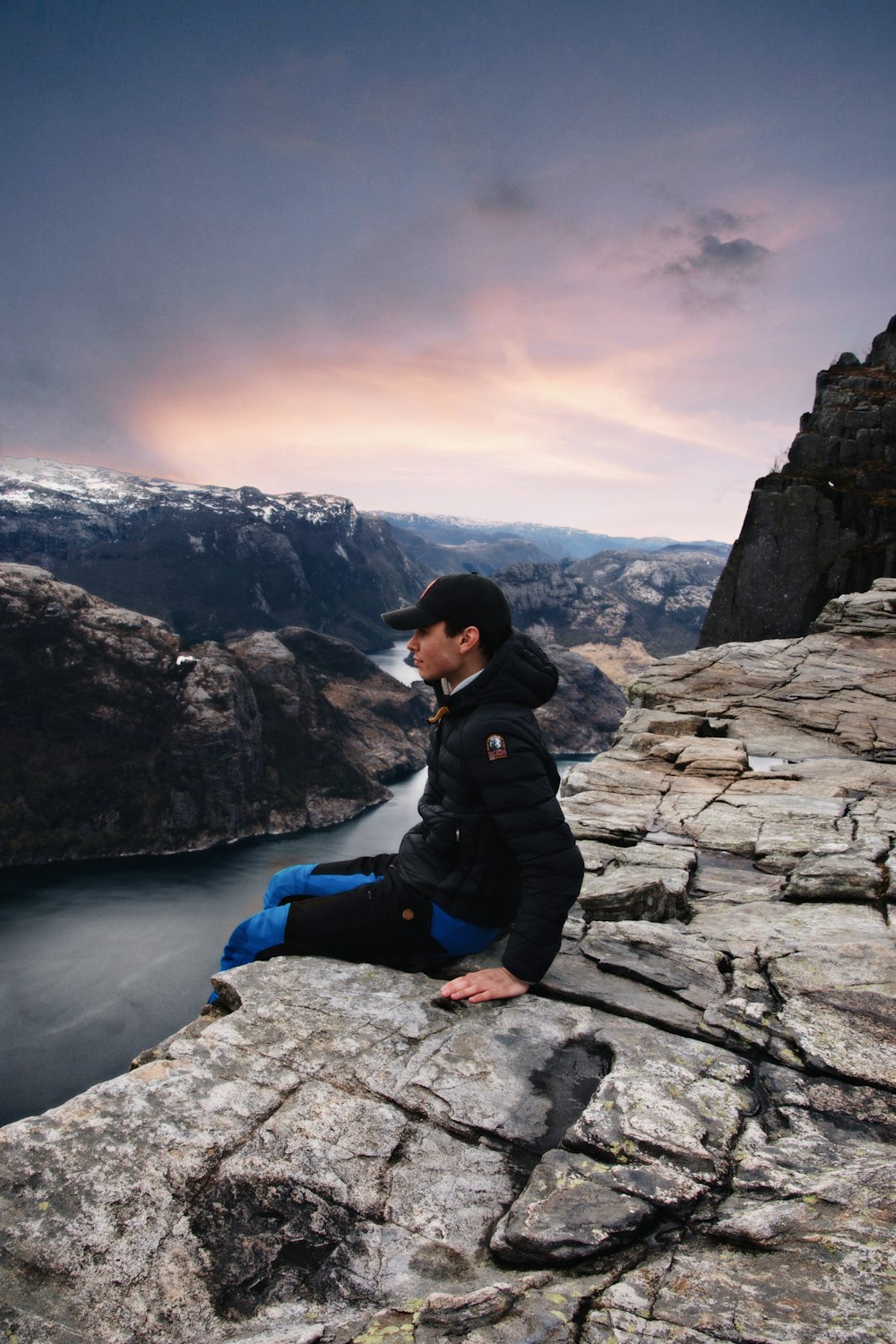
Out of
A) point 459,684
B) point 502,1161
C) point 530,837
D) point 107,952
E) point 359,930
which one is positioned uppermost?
point 459,684

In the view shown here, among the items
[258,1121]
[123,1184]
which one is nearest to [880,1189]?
[258,1121]

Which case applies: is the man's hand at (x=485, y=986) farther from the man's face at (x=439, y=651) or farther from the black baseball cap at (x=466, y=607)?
the black baseball cap at (x=466, y=607)

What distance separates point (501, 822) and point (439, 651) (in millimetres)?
1398

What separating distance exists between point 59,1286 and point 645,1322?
7.98ft

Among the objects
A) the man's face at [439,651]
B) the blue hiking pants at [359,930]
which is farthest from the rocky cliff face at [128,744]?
the man's face at [439,651]

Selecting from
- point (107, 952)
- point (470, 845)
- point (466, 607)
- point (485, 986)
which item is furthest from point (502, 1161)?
point (107, 952)

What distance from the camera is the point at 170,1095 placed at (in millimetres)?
3818

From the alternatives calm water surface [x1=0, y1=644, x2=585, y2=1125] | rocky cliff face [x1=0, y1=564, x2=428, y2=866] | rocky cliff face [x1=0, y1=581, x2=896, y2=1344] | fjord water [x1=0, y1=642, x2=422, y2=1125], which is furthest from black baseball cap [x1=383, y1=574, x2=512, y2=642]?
rocky cliff face [x1=0, y1=564, x2=428, y2=866]

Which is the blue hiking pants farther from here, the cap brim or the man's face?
the cap brim

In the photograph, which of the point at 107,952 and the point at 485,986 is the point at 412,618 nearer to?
the point at 485,986

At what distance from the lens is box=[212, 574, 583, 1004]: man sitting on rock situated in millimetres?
4637

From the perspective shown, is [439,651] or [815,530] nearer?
[439,651]

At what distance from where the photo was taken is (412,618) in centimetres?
527

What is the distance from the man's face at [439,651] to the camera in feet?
16.9
